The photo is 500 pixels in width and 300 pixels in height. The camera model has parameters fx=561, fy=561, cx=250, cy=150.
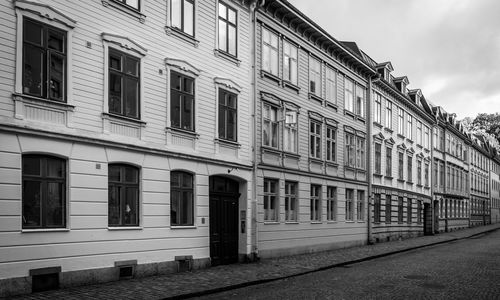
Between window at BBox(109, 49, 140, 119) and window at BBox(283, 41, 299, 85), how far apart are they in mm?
9349

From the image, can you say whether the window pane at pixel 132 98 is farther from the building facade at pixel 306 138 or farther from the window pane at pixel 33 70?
the building facade at pixel 306 138

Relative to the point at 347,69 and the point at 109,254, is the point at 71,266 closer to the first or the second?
the point at 109,254

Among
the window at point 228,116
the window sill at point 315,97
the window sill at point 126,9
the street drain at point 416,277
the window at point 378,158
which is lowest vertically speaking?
the street drain at point 416,277

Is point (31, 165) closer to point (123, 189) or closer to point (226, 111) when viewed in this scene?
point (123, 189)

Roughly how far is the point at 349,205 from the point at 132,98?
1763cm

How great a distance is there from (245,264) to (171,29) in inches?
322

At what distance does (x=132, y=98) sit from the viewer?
15172 millimetres

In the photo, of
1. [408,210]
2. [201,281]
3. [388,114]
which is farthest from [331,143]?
[408,210]

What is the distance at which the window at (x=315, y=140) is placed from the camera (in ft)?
84.5

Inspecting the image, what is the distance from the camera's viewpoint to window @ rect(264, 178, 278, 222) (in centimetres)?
2175

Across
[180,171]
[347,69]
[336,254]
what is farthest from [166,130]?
[347,69]

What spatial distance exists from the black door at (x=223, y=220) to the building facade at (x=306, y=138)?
127 cm

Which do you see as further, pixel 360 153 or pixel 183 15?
pixel 360 153

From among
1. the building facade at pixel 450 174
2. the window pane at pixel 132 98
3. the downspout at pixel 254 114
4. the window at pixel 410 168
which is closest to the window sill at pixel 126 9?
the window pane at pixel 132 98
